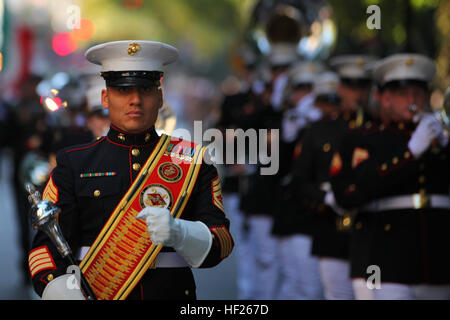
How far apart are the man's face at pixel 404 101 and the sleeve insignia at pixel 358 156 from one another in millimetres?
284

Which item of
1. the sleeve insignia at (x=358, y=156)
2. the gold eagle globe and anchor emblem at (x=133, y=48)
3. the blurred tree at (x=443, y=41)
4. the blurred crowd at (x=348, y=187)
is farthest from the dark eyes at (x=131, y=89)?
the blurred tree at (x=443, y=41)

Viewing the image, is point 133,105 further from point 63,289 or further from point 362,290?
point 362,290

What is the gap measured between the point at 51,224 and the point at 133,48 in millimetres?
889

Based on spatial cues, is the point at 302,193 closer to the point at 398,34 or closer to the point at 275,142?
the point at 275,142

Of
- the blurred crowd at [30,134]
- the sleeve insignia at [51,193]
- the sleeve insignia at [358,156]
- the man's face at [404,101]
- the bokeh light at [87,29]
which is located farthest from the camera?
the bokeh light at [87,29]

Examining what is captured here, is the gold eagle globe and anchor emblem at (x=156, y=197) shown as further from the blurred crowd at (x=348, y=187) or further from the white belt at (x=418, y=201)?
the white belt at (x=418, y=201)

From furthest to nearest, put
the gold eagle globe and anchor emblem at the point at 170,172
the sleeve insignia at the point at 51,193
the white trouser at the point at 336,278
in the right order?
the white trouser at the point at 336,278 < the gold eagle globe and anchor emblem at the point at 170,172 < the sleeve insignia at the point at 51,193

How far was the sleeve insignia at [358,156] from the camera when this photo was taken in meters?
5.66

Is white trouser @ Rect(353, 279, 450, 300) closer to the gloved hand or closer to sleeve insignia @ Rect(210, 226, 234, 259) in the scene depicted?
the gloved hand

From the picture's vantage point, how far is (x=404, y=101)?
5.59 m

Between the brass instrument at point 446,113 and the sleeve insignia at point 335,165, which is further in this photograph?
the sleeve insignia at point 335,165

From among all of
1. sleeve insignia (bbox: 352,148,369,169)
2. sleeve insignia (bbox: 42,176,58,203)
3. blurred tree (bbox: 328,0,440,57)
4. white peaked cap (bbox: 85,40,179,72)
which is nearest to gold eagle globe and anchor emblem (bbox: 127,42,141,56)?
white peaked cap (bbox: 85,40,179,72)

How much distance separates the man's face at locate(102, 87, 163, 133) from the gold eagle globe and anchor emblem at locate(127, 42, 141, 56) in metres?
0.17

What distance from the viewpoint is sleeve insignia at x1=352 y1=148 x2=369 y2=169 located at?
566 cm
